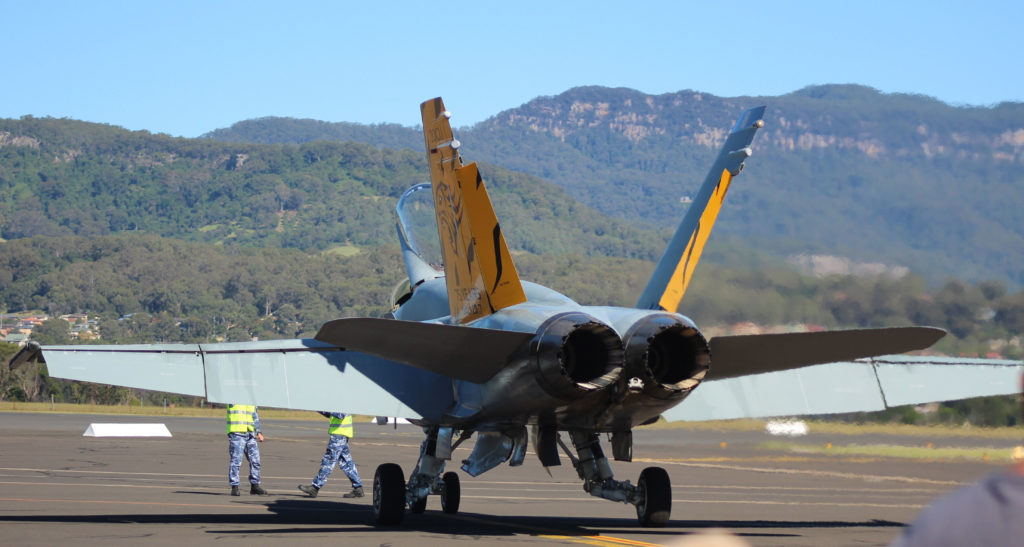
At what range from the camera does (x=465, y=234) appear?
1222 centimetres

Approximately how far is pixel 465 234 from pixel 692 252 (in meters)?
2.69

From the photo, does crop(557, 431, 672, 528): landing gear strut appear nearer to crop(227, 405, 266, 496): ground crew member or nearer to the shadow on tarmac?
the shadow on tarmac

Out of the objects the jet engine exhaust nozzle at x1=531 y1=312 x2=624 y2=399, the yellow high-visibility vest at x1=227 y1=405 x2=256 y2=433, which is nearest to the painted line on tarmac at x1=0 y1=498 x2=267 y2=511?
the yellow high-visibility vest at x1=227 y1=405 x2=256 y2=433

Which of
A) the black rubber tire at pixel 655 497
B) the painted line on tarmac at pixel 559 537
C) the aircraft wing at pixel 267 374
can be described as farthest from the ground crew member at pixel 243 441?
the black rubber tire at pixel 655 497

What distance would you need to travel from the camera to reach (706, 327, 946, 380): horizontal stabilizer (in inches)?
369

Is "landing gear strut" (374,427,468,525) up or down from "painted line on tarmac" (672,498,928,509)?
up

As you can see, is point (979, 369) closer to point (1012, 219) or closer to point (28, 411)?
point (1012, 219)

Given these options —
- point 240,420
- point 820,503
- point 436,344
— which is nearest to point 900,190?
point 820,503

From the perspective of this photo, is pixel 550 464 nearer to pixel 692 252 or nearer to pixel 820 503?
pixel 692 252

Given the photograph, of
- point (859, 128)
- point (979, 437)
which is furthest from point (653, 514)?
point (859, 128)

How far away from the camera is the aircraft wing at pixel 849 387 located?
13.9 metres

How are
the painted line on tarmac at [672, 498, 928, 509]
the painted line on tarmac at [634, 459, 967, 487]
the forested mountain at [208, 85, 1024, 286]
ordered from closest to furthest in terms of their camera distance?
the painted line on tarmac at [672, 498, 928, 509]
the painted line on tarmac at [634, 459, 967, 487]
the forested mountain at [208, 85, 1024, 286]

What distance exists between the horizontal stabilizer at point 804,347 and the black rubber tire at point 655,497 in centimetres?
165

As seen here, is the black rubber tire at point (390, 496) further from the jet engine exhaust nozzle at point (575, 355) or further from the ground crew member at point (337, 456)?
the ground crew member at point (337, 456)
